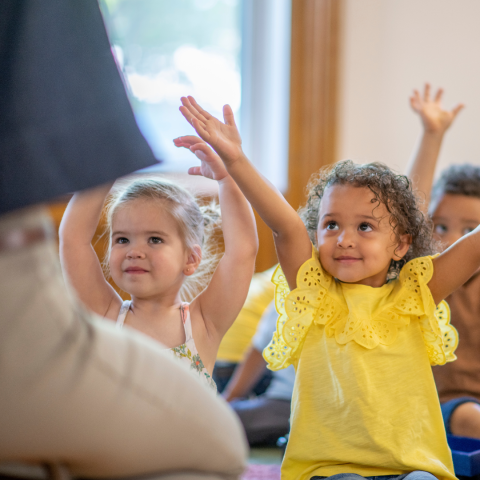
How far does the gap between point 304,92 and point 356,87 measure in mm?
213

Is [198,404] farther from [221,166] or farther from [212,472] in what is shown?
[221,166]

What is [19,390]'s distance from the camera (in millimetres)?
472

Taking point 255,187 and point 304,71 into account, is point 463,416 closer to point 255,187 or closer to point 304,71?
point 255,187

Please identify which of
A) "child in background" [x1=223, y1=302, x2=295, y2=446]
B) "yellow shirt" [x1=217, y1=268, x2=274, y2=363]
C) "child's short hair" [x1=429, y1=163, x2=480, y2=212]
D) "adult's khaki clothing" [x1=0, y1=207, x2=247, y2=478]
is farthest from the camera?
"yellow shirt" [x1=217, y1=268, x2=274, y2=363]

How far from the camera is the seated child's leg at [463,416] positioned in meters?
1.19

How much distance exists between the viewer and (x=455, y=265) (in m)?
0.99

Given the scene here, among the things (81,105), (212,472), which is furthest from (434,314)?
(81,105)

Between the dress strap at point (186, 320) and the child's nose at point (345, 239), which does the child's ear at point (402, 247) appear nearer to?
the child's nose at point (345, 239)

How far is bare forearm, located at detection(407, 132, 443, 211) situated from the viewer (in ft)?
4.37

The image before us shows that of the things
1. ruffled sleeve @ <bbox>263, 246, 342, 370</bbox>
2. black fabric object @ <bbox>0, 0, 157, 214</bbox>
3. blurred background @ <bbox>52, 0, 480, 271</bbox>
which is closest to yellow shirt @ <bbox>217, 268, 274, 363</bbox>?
blurred background @ <bbox>52, 0, 480, 271</bbox>

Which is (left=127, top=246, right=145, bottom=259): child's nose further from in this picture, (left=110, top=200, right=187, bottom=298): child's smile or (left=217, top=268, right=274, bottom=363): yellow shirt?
(left=217, top=268, right=274, bottom=363): yellow shirt

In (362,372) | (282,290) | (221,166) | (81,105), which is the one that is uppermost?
(81,105)

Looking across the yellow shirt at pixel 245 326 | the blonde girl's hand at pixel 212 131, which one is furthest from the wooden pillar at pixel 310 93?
the blonde girl's hand at pixel 212 131

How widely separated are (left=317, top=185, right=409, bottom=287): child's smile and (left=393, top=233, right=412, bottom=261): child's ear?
1cm
